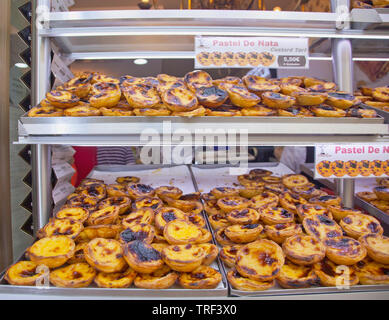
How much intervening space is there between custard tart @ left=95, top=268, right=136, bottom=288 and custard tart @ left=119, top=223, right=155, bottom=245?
19 centimetres

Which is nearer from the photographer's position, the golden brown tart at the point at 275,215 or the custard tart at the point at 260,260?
the custard tart at the point at 260,260

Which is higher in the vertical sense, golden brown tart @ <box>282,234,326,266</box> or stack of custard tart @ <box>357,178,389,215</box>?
stack of custard tart @ <box>357,178,389,215</box>

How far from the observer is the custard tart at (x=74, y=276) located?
150 cm

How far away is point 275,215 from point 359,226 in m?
0.55

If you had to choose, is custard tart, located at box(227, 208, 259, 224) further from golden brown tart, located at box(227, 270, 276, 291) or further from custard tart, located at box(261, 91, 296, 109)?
custard tart, located at box(261, 91, 296, 109)

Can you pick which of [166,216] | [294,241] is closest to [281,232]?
[294,241]

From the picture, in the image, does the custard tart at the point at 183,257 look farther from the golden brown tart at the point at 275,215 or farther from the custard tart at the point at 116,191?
the custard tart at the point at 116,191

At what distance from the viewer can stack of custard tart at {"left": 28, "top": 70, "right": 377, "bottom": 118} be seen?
185 centimetres

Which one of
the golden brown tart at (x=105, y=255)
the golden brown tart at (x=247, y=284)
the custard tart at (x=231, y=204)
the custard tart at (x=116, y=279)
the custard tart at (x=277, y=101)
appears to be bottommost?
the golden brown tart at (x=247, y=284)

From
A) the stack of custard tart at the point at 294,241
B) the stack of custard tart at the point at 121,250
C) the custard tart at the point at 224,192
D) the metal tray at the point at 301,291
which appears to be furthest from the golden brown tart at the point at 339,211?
the stack of custard tart at the point at 121,250

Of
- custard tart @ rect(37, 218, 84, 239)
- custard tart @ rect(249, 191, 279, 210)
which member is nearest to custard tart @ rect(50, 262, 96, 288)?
custard tart @ rect(37, 218, 84, 239)

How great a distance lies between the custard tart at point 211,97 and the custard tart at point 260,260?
0.92 meters
